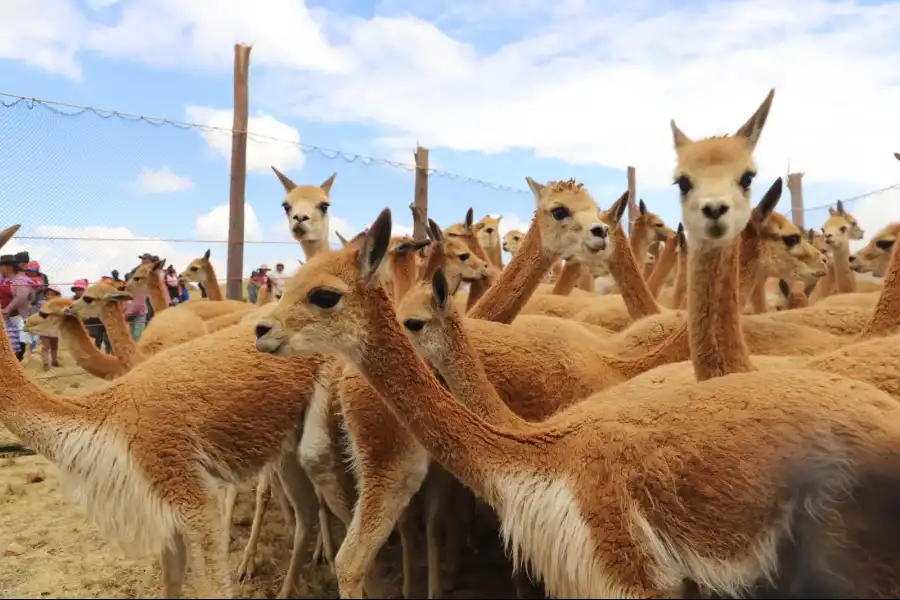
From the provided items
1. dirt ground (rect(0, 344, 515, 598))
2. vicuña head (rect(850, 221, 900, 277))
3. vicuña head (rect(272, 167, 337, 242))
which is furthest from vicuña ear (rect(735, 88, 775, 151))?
vicuña head (rect(850, 221, 900, 277))

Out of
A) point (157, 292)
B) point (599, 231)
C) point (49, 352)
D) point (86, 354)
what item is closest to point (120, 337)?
point (86, 354)

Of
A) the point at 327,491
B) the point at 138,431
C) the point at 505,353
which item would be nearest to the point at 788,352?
the point at 505,353

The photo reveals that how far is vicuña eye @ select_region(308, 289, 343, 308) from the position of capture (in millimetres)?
2783

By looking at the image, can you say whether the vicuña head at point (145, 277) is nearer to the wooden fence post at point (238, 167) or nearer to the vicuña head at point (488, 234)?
→ the wooden fence post at point (238, 167)

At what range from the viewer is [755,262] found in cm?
567

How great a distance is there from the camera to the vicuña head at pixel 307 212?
22.1ft

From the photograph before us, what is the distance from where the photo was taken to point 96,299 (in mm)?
6934

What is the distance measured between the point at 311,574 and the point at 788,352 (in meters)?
3.68

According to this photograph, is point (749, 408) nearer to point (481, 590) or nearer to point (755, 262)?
point (481, 590)

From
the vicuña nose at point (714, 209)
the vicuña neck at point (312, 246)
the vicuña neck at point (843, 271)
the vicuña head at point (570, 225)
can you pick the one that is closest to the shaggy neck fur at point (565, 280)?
the vicuña head at point (570, 225)

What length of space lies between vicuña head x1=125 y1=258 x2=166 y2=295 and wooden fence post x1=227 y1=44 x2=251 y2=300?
3.29 ft

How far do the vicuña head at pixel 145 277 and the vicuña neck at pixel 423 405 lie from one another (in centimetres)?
696

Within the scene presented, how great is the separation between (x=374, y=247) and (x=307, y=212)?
422 cm

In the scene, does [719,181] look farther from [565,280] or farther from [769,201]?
[565,280]
